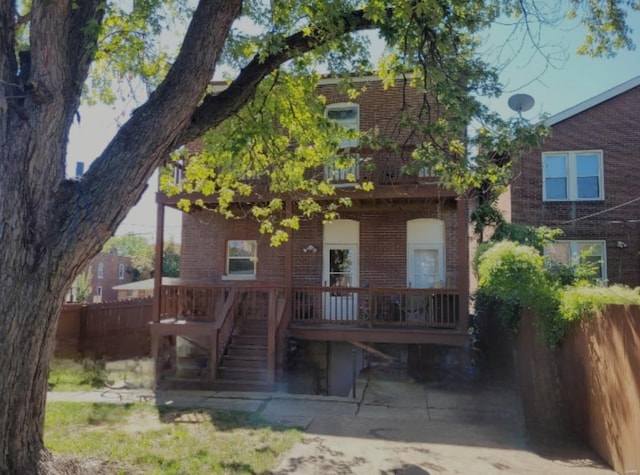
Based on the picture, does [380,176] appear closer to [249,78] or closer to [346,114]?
[346,114]

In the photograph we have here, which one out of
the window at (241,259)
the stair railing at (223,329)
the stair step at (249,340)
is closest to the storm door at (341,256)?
the window at (241,259)

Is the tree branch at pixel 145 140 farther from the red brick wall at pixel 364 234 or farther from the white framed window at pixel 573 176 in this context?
the white framed window at pixel 573 176

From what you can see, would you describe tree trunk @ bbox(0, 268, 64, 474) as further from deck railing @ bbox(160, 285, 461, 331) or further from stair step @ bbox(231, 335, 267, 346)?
stair step @ bbox(231, 335, 267, 346)

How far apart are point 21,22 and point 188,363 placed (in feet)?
29.7

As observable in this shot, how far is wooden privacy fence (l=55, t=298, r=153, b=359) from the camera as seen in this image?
1585 centimetres

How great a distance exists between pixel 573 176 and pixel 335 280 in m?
9.27

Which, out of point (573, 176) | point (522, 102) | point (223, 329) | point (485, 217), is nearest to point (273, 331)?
point (223, 329)

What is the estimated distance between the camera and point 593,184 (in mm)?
16703

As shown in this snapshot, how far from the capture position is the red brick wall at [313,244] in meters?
13.1

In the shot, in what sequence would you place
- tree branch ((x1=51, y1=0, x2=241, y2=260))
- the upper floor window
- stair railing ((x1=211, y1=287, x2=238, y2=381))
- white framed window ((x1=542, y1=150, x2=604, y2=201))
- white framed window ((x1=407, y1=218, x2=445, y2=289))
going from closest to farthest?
tree branch ((x1=51, y1=0, x2=241, y2=260)), stair railing ((x1=211, y1=287, x2=238, y2=381)), white framed window ((x1=407, y1=218, x2=445, y2=289)), the upper floor window, white framed window ((x1=542, y1=150, x2=604, y2=201))

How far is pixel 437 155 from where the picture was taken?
6.88 m

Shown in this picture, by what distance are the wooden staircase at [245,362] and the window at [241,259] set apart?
2046 mm

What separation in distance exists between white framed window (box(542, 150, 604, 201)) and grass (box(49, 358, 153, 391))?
13749 mm

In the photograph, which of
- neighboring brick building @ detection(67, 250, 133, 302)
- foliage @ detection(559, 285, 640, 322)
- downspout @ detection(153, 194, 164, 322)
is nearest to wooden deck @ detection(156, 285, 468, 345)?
downspout @ detection(153, 194, 164, 322)
